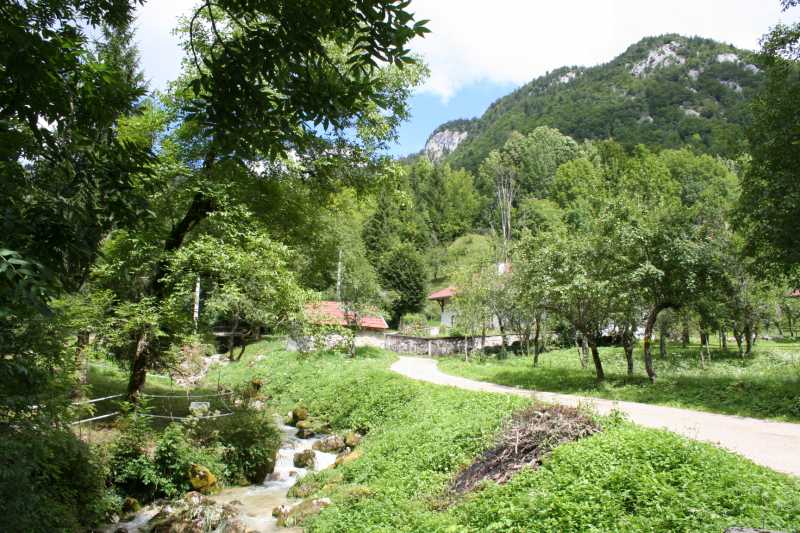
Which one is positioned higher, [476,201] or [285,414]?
[476,201]

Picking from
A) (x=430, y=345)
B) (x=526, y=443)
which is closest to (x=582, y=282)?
(x=526, y=443)

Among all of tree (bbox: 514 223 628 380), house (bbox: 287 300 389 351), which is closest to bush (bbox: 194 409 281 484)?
tree (bbox: 514 223 628 380)

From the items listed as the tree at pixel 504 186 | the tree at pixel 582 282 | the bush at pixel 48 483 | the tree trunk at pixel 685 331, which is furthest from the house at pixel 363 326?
the tree at pixel 504 186

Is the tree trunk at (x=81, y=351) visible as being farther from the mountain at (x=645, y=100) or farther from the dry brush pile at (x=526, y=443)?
the mountain at (x=645, y=100)

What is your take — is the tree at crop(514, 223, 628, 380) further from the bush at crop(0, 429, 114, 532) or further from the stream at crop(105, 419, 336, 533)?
the bush at crop(0, 429, 114, 532)

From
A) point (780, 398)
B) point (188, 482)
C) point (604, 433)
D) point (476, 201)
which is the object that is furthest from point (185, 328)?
point (476, 201)

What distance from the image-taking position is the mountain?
97250mm

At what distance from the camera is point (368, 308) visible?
3127 centimetres

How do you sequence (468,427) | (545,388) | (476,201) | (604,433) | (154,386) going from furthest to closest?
(476,201) → (154,386) → (545,388) → (468,427) → (604,433)

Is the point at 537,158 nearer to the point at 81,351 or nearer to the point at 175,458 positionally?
the point at 81,351

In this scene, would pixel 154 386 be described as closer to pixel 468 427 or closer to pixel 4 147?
pixel 468 427

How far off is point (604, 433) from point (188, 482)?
861 cm

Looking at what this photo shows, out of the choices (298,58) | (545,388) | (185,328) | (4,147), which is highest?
(298,58)

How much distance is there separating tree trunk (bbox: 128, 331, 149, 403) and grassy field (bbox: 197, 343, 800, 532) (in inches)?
186
